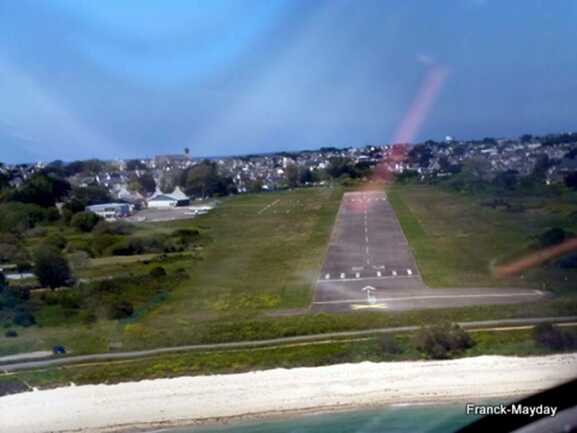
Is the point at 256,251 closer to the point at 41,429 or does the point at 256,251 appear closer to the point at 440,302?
the point at 440,302

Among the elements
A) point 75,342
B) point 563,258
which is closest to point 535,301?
point 563,258

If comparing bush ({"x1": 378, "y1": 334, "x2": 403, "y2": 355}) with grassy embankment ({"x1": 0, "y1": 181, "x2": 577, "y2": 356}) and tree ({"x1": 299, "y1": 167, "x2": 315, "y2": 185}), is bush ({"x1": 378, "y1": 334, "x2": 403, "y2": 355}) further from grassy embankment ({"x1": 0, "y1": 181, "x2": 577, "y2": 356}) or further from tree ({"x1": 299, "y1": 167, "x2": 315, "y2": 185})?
tree ({"x1": 299, "y1": 167, "x2": 315, "y2": 185})

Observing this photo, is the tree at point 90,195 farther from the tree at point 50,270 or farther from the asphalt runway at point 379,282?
the asphalt runway at point 379,282

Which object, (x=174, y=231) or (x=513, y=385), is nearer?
(x=513, y=385)

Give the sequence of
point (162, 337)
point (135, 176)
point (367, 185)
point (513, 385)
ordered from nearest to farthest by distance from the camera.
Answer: point (513, 385) → point (162, 337) → point (135, 176) → point (367, 185)

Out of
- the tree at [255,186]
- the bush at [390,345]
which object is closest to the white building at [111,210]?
the tree at [255,186]

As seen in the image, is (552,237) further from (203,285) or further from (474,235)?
(203,285)

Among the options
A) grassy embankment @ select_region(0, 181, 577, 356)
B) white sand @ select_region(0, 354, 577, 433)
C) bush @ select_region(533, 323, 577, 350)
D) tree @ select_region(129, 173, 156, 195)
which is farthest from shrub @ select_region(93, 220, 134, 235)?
bush @ select_region(533, 323, 577, 350)

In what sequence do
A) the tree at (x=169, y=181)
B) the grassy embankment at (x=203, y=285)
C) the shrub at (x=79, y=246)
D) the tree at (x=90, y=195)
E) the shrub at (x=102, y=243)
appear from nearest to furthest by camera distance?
the grassy embankment at (x=203, y=285) → the shrub at (x=79, y=246) → the shrub at (x=102, y=243) → the tree at (x=90, y=195) → the tree at (x=169, y=181)
